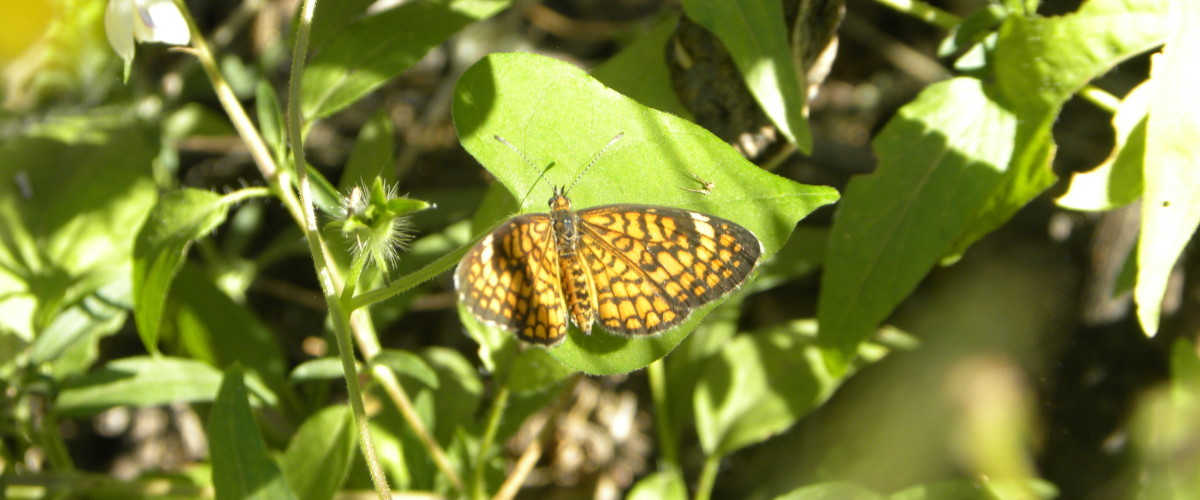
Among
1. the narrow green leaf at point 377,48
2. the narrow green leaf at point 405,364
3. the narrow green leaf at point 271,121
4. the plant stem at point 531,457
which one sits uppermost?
the narrow green leaf at point 377,48

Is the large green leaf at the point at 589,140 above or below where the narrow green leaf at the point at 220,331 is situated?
above

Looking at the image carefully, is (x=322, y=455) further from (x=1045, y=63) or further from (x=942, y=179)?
(x=1045, y=63)

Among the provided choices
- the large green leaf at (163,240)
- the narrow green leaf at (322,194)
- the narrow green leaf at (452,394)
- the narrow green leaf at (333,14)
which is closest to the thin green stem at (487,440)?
the narrow green leaf at (452,394)

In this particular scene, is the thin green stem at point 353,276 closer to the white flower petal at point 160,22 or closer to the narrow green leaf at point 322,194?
the narrow green leaf at point 322,194

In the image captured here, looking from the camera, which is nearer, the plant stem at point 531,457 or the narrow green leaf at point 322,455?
the narrow green leaf at point 322,455

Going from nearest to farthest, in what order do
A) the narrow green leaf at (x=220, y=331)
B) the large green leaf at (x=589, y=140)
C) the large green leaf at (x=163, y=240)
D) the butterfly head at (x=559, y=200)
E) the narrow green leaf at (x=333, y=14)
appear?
the large green leaf at (x=589, y=140) < the butterfly head at (x=559, y=200) < the large green leaf at (x=163, y=240) < the narrow green leaf at (x=333, y=14) < the narrow green leaf at (x=220, y=331)

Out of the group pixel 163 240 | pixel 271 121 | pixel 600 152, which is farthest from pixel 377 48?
pixel 600 152

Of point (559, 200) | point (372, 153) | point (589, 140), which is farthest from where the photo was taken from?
point (372, 153)

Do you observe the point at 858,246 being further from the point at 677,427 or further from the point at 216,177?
the point at 216,177
